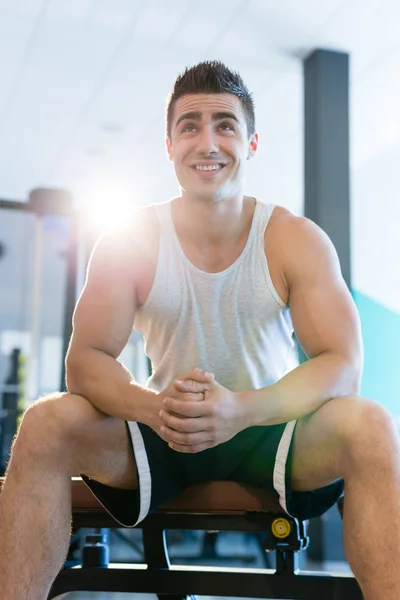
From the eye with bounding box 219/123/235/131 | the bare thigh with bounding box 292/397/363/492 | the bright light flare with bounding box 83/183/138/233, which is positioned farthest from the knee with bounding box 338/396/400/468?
the bright light flare with bounding box 83/183/138/233

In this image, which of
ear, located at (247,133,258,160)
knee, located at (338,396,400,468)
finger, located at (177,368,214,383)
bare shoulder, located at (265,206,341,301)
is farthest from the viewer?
ear, located at (247,133,258,160)

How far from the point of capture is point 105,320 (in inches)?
55.9

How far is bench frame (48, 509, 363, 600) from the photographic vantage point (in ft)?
4.45

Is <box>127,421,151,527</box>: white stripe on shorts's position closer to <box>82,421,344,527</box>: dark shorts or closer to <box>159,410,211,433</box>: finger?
<box>82,421,344,527</box>: dark shorts

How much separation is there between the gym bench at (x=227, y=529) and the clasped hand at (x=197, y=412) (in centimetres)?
19

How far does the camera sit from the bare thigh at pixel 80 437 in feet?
3.89

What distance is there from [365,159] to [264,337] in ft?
12.8

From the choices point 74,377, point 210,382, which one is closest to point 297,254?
point 210,382

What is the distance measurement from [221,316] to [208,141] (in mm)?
396

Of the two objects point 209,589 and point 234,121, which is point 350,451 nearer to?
point 209,589

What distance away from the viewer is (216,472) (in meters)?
1.37

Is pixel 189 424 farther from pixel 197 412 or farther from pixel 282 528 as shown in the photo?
pixel 282 528

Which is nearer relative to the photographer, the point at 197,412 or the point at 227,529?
the point at 197,412

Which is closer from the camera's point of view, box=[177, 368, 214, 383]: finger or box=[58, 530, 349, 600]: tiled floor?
box=[177, 368, 214, 383]: finger
